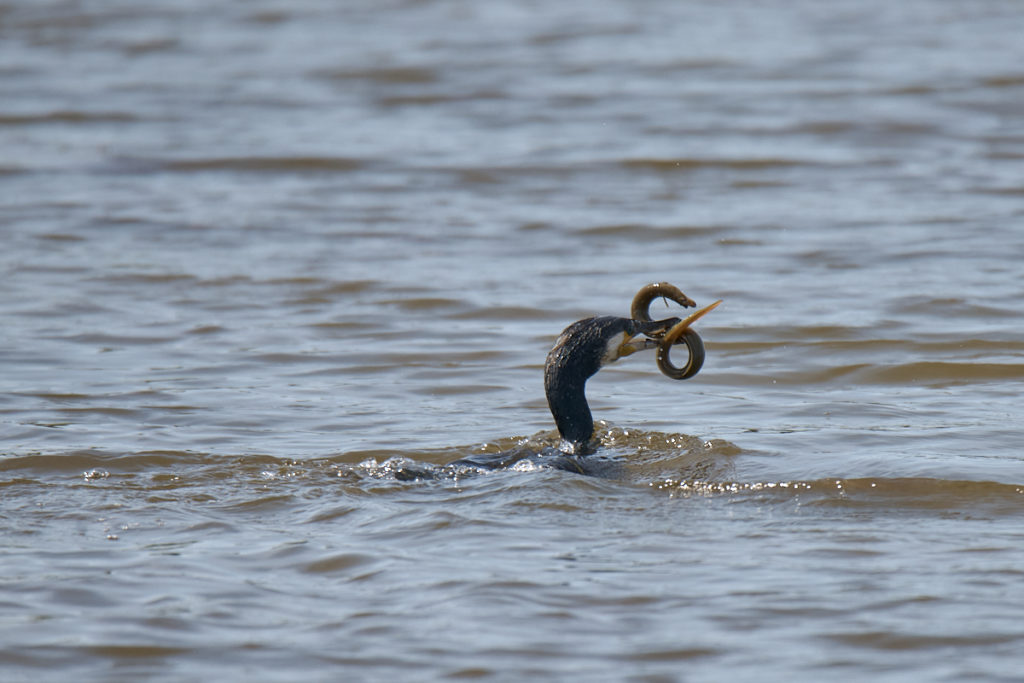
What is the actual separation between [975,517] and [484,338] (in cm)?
426

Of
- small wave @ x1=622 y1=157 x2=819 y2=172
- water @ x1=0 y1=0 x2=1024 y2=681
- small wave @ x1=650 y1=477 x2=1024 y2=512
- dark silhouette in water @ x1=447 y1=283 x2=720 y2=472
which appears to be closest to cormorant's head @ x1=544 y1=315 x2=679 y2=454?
dark silhouette in water @ x1=447 y1=283 x2=720 y2=472

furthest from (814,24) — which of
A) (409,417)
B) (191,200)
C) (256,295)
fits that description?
(409,417)

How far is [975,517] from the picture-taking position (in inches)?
238

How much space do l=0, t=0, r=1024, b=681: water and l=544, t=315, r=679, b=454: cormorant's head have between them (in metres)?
0.31

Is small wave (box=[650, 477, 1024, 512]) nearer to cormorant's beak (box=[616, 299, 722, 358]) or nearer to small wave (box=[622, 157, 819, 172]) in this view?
cormorant's beak (box=[616, 299, 722, 358])

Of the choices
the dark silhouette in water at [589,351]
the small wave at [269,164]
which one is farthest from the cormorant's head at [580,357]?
the small wave at [269,164]

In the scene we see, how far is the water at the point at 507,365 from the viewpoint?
4992 millimetres

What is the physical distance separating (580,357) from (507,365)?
7.18 ft

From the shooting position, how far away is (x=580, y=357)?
22.8ft

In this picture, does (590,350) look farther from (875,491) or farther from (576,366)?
(875,491)

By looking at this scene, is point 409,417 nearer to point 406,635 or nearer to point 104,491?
point 104,491

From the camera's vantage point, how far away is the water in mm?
4992

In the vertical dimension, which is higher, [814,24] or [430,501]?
[814,24]

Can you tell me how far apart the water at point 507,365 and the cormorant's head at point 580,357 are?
0.31 m
